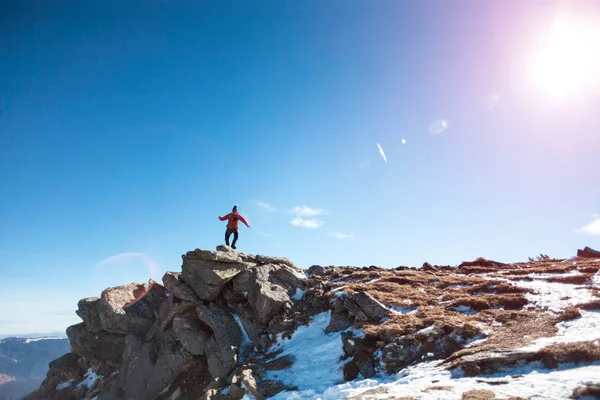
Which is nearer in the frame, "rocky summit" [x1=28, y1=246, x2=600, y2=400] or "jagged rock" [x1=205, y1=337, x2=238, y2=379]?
"rocky summit" [x1=28, y1=246, x2=600, y2=400]

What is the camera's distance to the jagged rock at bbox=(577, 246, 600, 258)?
35.7 metres

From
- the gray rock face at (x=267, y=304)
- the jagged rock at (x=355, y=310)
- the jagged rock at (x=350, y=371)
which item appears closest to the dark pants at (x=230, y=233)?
the gray rock face at (x=267, y=304)

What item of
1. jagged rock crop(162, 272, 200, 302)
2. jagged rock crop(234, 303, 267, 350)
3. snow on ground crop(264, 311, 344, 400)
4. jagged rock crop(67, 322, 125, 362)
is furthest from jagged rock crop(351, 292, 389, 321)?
jagged rock crop(67, 322, 125, 362)

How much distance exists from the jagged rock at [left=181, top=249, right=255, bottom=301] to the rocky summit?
0.11 meters

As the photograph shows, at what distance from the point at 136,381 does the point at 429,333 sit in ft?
76.8

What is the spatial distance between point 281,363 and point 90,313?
97.1 ft

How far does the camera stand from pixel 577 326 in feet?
44.7

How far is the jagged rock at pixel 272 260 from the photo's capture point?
3041cm

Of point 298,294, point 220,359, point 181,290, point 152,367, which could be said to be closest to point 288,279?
point 298,294

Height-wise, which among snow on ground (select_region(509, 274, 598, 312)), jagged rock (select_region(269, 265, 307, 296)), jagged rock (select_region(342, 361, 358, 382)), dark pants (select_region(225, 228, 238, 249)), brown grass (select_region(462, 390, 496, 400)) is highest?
Answer: dark pants (select_region(225, 228, 238, 249))

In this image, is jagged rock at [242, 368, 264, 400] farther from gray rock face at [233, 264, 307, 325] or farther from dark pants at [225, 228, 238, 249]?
dark pants at [225, 228, 238, 249]

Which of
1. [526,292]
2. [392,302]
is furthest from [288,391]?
[526,292]

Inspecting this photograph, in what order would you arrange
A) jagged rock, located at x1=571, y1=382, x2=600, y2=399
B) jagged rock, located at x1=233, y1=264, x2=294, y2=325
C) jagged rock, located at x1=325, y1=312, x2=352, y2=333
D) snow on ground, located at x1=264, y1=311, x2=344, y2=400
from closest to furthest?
jagged rock, located at x1=571, y1=382, x2=600, y2=399
snow on ground, located at x1=264, y1=311, x2=344, y2=400
jagged rock, located at x1=325, y1=312, x2=352, y2=333
jagged rock, located at x1=233, y1=264, x2=294, y2=325

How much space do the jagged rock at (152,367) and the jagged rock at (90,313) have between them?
10.3 meters
